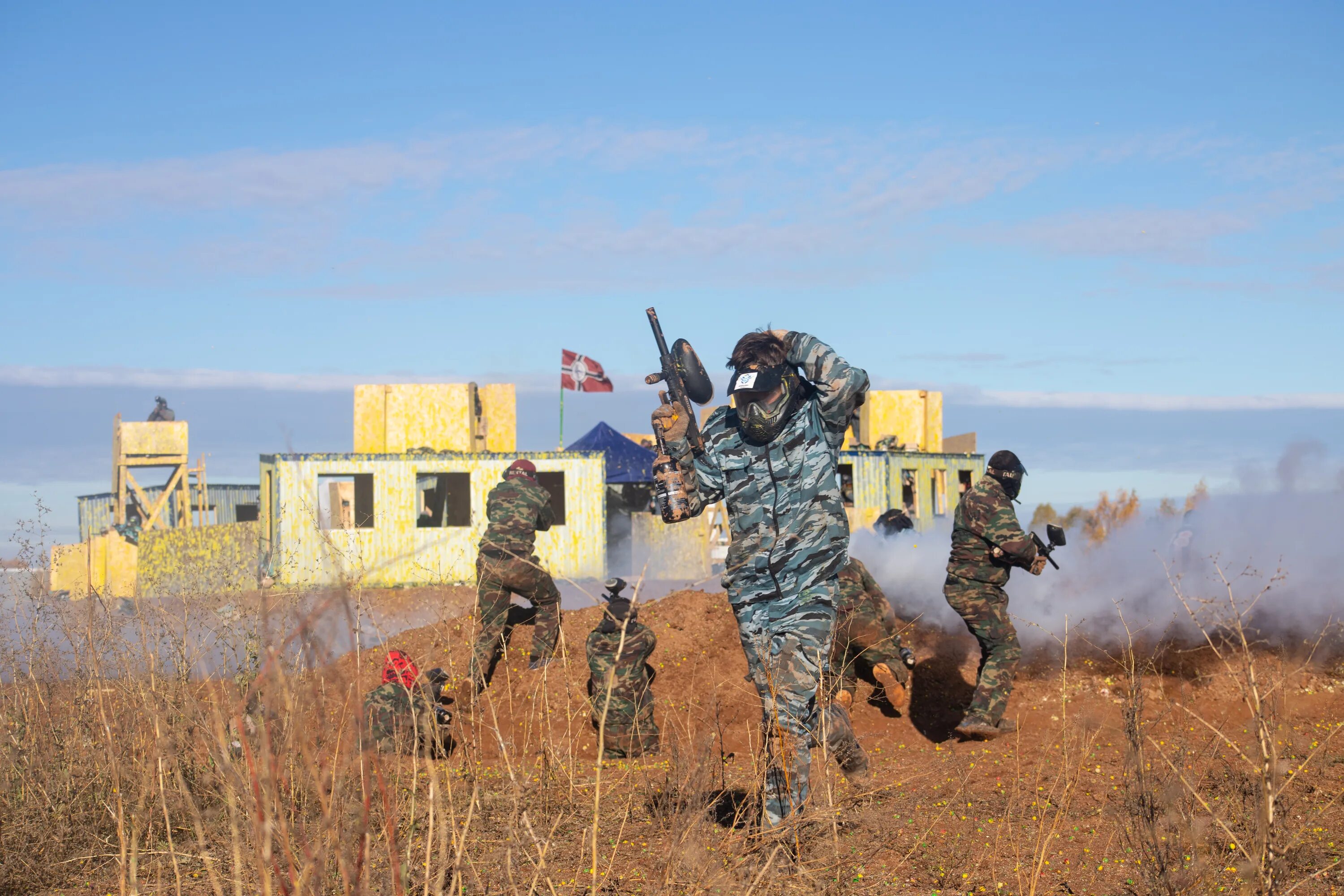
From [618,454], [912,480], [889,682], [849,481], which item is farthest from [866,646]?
[618,454]

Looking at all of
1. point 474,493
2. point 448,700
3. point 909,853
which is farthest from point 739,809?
point 474,493

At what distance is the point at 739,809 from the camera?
4219 mm

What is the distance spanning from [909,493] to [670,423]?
17.9 m

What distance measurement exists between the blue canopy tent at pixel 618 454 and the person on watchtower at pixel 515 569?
44.4ft

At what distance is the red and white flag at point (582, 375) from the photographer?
2383cm

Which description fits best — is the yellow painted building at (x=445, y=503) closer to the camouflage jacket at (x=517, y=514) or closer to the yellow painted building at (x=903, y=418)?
the yellow painted building at (x=903, y=418)

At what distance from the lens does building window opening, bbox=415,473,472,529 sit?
19.0 meters

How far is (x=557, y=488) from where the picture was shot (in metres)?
19.4

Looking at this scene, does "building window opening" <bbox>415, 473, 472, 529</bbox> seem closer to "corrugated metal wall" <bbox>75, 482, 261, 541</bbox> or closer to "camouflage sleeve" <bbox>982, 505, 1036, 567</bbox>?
"corrugated metal wall" <bbox>75, 482, 261, 541</bbox>

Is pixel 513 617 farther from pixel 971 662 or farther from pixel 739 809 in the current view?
pixel 739 809

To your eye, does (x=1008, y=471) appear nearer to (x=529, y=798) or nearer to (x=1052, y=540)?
(x=1052, y=540)

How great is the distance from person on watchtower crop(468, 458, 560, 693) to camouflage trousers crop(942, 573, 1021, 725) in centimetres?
314

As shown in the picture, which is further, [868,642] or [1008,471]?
[868,642]

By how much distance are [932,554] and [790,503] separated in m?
7.56
